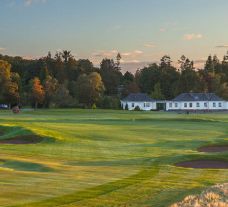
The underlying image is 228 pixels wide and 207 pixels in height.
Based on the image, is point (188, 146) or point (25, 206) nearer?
point (25, 206)

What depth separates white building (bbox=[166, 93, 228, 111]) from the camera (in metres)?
142

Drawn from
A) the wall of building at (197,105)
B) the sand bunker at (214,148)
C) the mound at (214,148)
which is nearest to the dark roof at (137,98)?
the wall of building at (197,105)

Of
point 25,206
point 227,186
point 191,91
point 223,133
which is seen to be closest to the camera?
point 25,206

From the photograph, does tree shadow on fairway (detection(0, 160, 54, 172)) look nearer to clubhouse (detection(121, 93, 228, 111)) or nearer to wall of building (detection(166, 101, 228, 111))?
clubhouse (detection(121, 93, 228, 111))

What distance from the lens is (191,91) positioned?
15412cm

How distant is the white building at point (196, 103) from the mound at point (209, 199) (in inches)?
4896

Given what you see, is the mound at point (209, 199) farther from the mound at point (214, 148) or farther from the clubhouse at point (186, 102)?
the clubhouse at point (186, 102)

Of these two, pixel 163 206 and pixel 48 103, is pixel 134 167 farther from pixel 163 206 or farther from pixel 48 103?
pixel 48 103

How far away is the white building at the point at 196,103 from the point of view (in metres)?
142

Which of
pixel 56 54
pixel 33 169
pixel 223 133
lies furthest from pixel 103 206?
pixel 56 54

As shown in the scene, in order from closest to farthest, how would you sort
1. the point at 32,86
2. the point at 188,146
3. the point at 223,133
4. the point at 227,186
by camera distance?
the point at 227,186, the point at 188,146, the point at 223,133, the point at 32,86

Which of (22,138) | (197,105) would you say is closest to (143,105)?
(197,105)

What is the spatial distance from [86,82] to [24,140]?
88989mm

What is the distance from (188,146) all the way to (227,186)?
1818 centimetres
